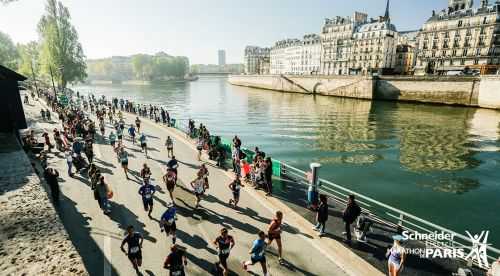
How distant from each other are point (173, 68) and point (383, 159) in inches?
7521

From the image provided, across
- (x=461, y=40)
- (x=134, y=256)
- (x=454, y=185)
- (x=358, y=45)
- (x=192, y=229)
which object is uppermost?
(x=358, y=45)

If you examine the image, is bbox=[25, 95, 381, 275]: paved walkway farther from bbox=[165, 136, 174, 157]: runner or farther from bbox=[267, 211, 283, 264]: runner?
bbox=[165, 136, 174, 157]: runner

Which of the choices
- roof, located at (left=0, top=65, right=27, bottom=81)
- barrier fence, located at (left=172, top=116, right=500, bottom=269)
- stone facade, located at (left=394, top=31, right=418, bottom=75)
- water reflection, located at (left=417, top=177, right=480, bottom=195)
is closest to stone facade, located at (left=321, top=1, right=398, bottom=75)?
stone facade, located at (left=394, top=31, right=418, bottom=75)

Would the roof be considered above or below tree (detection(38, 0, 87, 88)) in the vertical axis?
below

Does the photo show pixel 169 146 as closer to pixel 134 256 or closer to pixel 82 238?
pixel 82 238

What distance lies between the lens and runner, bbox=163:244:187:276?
6805 millimetres

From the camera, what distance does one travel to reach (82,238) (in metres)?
9.33

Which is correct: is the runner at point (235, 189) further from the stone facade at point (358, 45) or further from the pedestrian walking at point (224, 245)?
the stone facade at point (358, 45)

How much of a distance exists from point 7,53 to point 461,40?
128 meters

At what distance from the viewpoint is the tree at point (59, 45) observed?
2388 inches

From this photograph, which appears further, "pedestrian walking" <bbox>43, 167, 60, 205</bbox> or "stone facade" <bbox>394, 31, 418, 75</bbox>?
"stone facade" <bbox>394, 31, 418, 75</bbox>

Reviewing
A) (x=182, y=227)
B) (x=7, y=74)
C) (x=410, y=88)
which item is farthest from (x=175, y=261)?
(x=410, y=88)

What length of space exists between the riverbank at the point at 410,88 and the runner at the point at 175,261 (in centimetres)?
6274

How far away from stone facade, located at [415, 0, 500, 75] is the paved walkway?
73526mm
